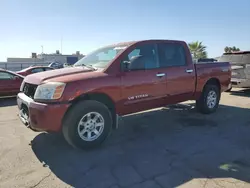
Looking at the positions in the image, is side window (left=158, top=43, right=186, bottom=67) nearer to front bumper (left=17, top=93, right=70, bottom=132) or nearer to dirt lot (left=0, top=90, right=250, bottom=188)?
dirt lot (left=0, top=90, right=250, bottom=188)

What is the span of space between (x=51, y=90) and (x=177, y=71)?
3.00 meters

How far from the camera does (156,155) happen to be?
14.2ft

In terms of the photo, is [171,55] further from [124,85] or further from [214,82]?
[214,82]

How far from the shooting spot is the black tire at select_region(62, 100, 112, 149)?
434 centimetres

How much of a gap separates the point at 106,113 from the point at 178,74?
220 cm

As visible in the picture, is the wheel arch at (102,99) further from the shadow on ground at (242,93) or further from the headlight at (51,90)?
the shadow on ground at (242,93)

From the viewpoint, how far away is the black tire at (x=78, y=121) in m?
4.34

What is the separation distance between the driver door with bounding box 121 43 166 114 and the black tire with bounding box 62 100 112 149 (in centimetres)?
62

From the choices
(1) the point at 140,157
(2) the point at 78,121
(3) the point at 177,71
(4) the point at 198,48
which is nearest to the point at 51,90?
(2) the point at 78,121

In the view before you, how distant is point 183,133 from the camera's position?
219 inches

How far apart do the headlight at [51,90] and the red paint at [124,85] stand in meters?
0.08

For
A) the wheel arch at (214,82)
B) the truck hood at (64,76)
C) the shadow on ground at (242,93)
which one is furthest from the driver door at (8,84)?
the shadow on ground at (242,93)

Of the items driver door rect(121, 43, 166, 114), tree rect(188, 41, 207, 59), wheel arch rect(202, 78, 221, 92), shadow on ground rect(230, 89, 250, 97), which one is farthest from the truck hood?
tree rect(188, 41, 207, 59)

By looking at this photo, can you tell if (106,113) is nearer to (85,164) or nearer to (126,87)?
(126,87)
